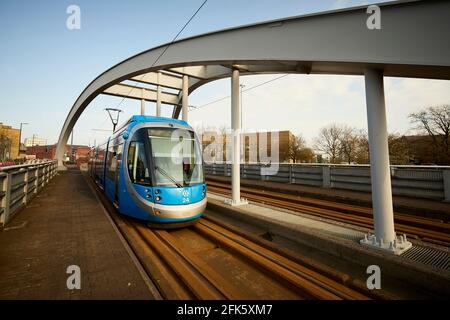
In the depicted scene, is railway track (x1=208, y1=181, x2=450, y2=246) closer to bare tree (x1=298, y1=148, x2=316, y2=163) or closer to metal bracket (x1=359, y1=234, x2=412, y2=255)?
metal bracket (x1=359, y1=234, x2=412, y2=255)

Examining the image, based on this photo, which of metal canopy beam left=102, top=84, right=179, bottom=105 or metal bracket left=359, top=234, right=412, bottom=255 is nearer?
metal bracket left=359, top=234, right=412, bottom=255

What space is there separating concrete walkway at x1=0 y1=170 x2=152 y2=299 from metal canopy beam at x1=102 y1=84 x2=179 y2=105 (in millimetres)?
14407

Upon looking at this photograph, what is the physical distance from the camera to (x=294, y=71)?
682 cm

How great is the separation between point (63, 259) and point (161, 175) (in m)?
2.50

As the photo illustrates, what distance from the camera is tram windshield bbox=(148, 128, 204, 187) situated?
17.8ft

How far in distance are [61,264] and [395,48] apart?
7.06 m

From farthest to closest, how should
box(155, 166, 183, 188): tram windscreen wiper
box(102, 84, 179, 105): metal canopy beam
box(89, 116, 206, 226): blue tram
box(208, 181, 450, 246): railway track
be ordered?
box(102, 84, 179, 105): metal canopy beam, box(155, 166, 183, 188): tram windscreen wiper, box(89, 116, 206, 226): blue tram, box(208, 181, 450, 246): railway track

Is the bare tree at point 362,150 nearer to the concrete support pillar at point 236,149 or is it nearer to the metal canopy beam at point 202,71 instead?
A: the metal canopy beam at point 202,71

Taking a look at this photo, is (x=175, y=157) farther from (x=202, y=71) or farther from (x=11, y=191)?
(x=202, y=71)

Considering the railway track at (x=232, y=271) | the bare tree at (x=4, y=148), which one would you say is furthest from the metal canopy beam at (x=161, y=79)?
the bare tree at (x=4, y=148)

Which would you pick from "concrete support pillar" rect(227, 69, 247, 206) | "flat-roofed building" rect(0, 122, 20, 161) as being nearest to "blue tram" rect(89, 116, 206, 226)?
"concrete support pillar" rect(227, 69, 247, 206)

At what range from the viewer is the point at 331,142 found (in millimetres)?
50656
